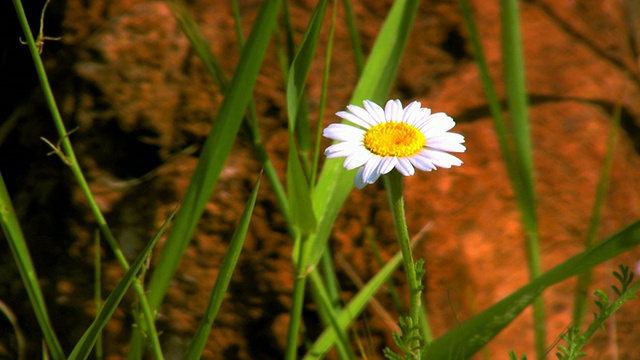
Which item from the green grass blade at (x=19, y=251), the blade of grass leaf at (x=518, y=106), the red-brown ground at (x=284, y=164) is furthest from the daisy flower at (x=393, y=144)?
the red-brown ground at (x=284, y=164)

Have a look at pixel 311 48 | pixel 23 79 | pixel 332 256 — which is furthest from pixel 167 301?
pixel 311 48

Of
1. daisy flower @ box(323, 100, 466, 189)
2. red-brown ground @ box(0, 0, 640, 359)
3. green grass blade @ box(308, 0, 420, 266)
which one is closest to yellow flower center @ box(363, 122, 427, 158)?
daisy flower @ box(323, 100, 466, 189)

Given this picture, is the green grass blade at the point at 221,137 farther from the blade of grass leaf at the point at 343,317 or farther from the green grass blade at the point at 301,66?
the blade of grass leaf at the point at 343,317

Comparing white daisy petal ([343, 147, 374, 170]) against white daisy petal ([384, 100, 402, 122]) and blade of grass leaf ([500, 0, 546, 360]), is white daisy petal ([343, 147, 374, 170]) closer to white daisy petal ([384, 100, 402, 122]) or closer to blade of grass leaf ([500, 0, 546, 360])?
white daisy petal ([384, 100, 402, 122])

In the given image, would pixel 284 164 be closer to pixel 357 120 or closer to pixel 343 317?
pixel 343 317

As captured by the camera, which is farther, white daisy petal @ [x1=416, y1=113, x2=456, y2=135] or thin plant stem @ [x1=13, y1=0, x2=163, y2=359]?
thin plant stem @ [x1=13, y1=0, x2=163, y2=359]
